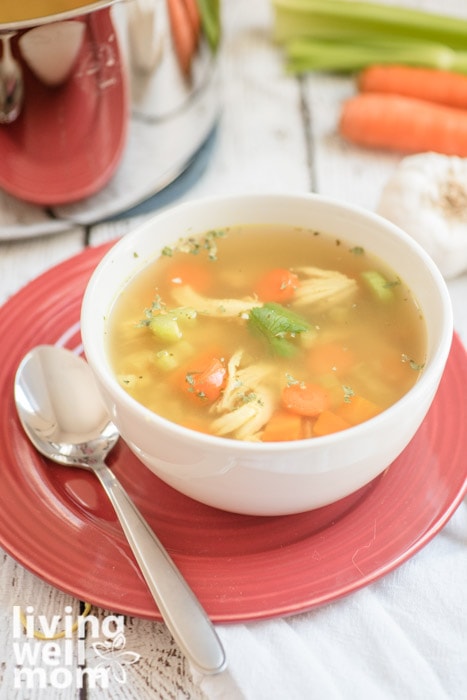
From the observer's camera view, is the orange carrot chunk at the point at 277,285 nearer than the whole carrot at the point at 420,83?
Yes

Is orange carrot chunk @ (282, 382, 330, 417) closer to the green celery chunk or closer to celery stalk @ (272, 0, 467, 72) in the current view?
the green celery chunk

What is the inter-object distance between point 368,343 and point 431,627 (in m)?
0.51

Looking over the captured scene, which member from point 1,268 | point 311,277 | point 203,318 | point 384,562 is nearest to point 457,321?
point 311,277

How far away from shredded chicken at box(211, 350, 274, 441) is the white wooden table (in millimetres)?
316

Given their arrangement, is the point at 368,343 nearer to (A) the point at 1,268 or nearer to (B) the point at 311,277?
(B) the point at 311,277

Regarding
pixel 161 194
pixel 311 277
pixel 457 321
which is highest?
pixel 311 277

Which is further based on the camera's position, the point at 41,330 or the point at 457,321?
the point at 457,321

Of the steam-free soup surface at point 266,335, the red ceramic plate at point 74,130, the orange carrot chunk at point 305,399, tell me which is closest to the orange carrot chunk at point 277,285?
the steam-free soup surface at point 266,335

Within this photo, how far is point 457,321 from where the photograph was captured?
2.12m

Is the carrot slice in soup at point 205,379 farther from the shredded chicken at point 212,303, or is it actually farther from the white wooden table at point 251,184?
the white wooden table at point 251,184

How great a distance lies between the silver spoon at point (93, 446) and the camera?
135 centimetres

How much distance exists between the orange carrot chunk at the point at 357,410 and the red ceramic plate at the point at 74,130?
1013 mm

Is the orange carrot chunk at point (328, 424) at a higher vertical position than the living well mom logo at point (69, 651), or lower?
higher

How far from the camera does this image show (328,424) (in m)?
1.50
